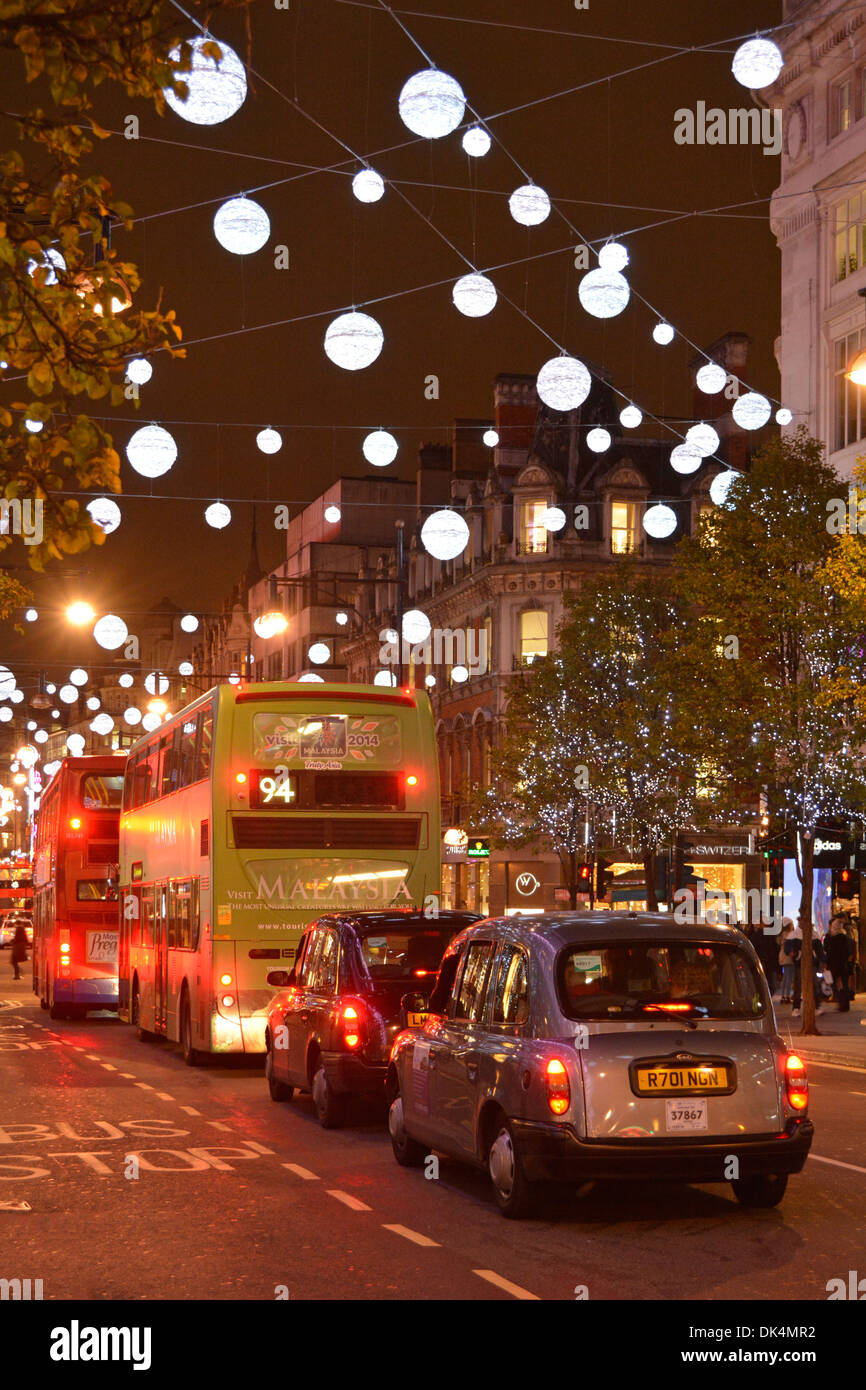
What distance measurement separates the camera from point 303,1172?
12805 mm

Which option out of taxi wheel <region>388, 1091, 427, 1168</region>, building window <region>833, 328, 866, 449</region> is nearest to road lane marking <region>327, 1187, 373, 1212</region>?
taxi wheel <region>388, 1091, 427, 1168</region>

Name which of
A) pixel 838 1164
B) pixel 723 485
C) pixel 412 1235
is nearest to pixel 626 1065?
pixel 412 1235

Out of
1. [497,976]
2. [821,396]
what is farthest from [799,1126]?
[821,396]

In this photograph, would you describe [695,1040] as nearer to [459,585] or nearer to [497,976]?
[497,976]

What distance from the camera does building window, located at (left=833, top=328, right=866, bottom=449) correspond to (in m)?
39.4

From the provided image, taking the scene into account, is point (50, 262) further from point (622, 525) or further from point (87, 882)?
point (622, 525)

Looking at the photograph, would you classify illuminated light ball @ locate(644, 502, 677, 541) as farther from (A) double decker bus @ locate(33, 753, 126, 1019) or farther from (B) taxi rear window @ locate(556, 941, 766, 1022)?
(B) taxi rear window @ locate(556, 941, 766, 1022)

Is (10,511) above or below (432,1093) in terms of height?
above

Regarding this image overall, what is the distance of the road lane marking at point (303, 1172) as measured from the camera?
490 inches

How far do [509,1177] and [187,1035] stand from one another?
12.3 m

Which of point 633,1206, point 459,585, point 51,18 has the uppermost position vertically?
point 459,585

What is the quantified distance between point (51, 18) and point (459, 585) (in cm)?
5827

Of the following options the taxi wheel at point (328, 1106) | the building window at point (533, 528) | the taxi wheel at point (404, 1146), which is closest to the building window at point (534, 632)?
the building window at point (533, 528)

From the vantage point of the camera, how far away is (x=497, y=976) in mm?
11516
